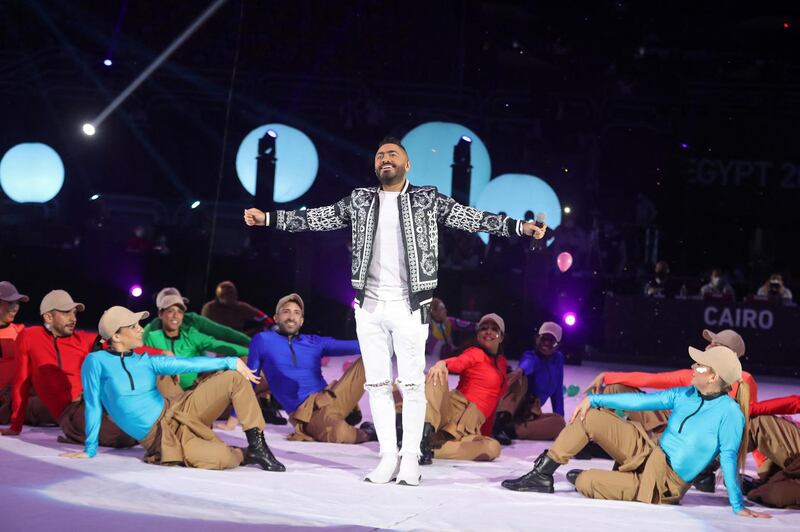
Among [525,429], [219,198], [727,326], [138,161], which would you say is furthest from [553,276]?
[138,161]

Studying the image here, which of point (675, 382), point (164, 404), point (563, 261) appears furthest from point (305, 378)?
point (563, 261)

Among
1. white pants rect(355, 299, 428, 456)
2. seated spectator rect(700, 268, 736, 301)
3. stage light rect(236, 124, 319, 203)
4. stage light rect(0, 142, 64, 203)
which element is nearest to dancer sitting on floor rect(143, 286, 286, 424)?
white pants rect(355, 299, 428, 456)

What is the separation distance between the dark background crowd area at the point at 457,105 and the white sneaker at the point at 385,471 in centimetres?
843

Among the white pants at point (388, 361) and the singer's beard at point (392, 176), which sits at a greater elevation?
the singer's beard at point (392, 176)

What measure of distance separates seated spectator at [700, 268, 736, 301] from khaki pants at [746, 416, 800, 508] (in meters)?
6.96

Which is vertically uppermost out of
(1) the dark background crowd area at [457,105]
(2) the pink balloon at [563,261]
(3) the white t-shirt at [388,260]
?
(1) the dark background crowd area at [457,105]

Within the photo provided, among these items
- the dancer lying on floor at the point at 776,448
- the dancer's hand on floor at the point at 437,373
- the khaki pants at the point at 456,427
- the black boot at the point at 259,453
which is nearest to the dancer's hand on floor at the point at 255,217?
the black boot at the point at 259,453

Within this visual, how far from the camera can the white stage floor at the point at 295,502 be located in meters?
4.01

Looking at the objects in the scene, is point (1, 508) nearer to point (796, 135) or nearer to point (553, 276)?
point (553, 276)

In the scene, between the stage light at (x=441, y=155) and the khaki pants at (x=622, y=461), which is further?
the stage light at (x=441, y=155)

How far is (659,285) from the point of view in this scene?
12258 mm

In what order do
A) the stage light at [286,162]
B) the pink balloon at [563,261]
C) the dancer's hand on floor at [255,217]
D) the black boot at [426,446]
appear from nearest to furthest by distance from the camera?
the dancer's hand on floor at [255,217] → the black boot at [426,446] → the pink balloon at [563,261] → the stage light at [286,162]

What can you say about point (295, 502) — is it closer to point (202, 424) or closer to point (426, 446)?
point (202, 424)

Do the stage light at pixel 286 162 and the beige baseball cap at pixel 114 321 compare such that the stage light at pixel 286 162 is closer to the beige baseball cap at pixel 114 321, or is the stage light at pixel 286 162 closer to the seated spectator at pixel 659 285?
the seated spectator at pixel 659 285
